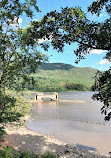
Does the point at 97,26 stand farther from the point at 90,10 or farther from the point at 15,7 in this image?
the point at 15,7

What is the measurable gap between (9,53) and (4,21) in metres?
1.91

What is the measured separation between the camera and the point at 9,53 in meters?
9.11

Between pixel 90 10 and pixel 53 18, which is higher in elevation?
pixel 90 10

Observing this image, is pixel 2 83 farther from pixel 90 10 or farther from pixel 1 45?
pixel 90 10

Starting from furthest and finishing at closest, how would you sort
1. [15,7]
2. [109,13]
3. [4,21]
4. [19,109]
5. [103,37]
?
[19,109] → [4,21] → [15,7] → [109,13] → [103,37]

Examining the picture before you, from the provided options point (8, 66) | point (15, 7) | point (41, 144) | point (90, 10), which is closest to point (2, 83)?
point (8, 66)

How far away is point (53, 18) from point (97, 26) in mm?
1722

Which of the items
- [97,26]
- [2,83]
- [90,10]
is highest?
[90,10]

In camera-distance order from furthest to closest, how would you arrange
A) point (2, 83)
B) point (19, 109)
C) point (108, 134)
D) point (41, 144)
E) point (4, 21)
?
point (108, 134) → point (41, 144) → point (19, 109) → point (2, 83) → point (4, 21)

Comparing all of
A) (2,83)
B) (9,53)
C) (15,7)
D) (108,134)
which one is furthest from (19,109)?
(108,134)

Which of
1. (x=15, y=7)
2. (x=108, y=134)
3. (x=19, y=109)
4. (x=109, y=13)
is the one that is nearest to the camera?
(x=109, y=13)

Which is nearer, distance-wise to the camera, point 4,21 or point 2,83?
point 4,21

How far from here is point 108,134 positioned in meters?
22.7

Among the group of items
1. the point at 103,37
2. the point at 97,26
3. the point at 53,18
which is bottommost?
the point at 103,37
